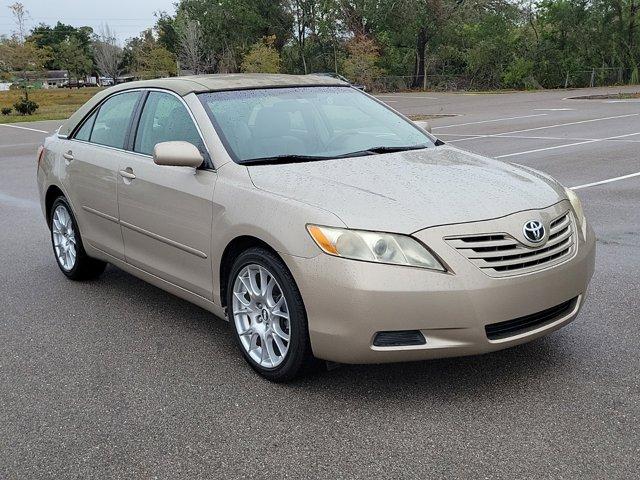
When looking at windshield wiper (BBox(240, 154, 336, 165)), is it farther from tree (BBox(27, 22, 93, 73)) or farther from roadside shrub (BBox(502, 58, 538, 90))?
tree (BBox(27, 22, 93, 73))

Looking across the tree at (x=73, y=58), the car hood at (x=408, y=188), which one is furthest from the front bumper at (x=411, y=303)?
the tree at (x=73, y=58)

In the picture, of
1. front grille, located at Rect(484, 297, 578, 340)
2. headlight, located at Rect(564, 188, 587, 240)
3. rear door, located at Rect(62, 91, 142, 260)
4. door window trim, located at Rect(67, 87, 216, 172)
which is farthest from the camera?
rear door, located at Rect(62, 91, 142, 260)

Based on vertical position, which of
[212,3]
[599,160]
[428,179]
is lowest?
[599,160]

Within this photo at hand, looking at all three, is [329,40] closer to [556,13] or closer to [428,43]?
[428,43]

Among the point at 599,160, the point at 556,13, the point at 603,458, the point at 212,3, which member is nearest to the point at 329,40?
the point at 212,3

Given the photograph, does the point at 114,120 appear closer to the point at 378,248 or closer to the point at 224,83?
the point at 224,83

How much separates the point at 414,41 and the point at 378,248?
54920 millimetres

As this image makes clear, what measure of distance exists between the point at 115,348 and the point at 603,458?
2849mm

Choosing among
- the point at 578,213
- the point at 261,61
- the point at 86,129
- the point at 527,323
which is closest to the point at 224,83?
the point at 86,129

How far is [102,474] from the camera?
3021 millimetres

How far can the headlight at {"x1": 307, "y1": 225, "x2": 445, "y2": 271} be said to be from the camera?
10.9 feet

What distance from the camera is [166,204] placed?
4449 mm

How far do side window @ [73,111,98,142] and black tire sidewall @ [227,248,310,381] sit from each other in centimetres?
248

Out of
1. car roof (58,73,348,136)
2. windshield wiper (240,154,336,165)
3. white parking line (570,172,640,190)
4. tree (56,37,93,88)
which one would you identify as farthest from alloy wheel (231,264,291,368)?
tree (56,37,93,88)
